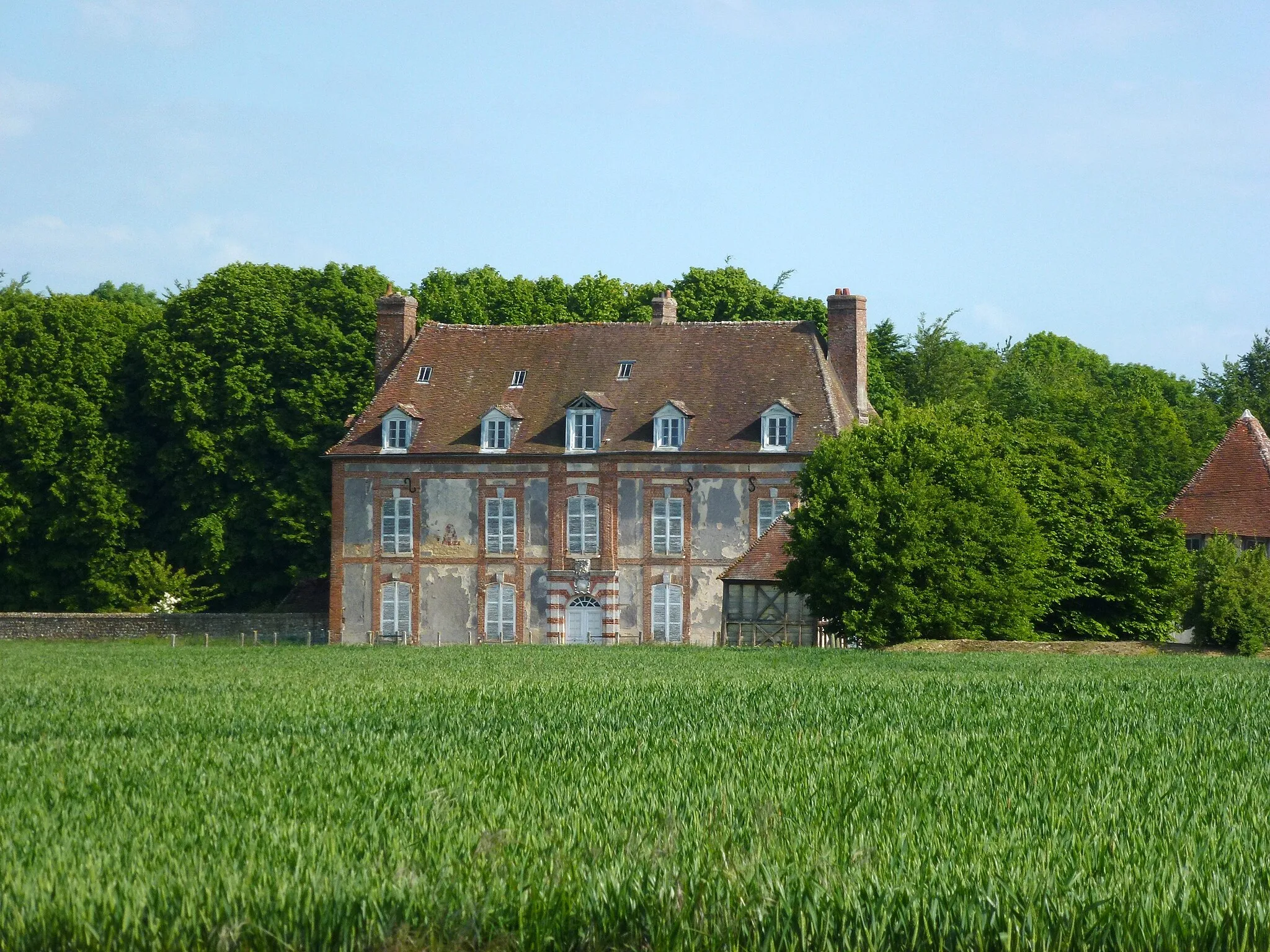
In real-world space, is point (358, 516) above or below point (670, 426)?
below

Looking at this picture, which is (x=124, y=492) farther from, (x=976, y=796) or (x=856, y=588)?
(x=976, y=796)

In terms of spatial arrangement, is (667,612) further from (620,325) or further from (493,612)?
(620,325)

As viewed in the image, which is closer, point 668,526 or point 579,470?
point 668,526

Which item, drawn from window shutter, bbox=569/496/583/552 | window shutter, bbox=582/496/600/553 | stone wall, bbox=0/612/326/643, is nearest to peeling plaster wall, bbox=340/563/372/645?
stone wall, bbox=0/612/326/643

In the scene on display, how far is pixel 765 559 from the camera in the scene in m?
46.4

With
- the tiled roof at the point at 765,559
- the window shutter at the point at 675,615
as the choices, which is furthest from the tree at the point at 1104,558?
the window shutter at the point at 675,615

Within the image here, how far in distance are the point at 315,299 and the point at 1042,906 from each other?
54874 millimetres

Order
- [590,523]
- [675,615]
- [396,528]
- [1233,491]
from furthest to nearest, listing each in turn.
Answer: [1233,491] → [396,528] → [590,523] → [675,615]

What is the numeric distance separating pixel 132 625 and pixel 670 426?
62.8 feet

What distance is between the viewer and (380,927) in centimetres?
642

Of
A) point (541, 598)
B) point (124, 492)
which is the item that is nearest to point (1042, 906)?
point (541, 598)

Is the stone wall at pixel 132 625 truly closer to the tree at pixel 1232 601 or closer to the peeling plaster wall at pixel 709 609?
the peeling plaster wall at pixel 709 609

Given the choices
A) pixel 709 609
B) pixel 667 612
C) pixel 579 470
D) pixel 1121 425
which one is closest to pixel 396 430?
pixel 579 470

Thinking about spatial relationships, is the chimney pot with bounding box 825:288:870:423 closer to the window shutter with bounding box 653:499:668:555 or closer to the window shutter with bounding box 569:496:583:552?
the window shutter with bounding box 653:499:668:555
